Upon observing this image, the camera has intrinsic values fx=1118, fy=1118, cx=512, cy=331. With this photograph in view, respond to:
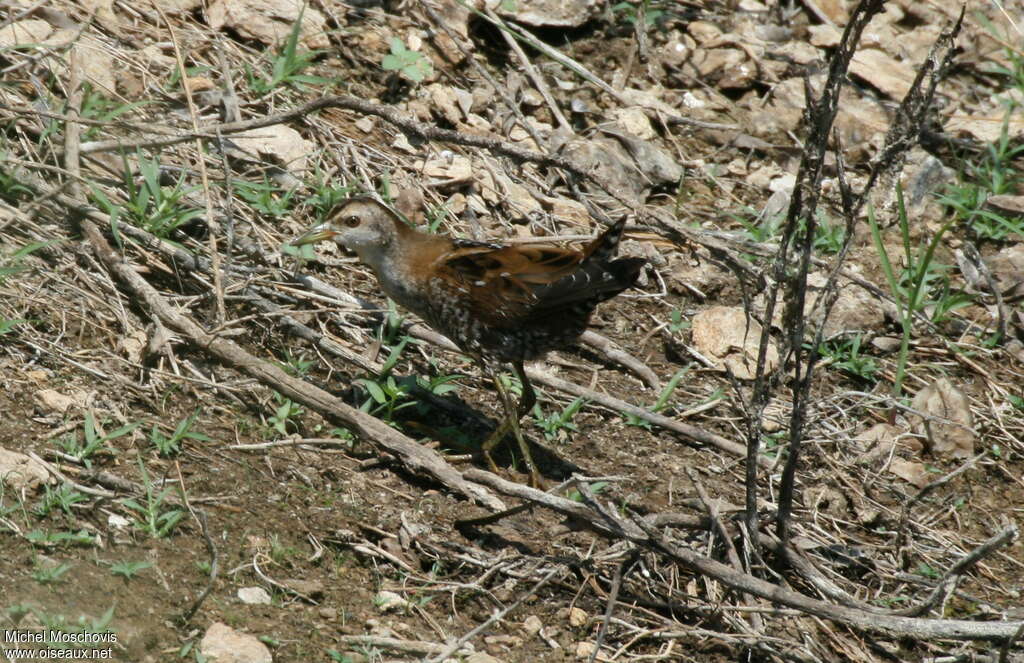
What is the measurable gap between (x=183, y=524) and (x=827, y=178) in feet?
16.0

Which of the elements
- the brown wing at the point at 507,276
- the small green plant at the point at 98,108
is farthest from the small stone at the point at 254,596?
the small green plant at the point at 98,108

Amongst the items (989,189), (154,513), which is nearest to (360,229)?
(154,513)

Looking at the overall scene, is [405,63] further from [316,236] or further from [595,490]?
[595,490]

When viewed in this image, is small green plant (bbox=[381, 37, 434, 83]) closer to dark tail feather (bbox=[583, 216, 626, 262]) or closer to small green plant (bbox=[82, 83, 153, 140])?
small green plant (bbox=[82, 83, 153, 140])

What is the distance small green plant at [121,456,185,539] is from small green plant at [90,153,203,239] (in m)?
1.55

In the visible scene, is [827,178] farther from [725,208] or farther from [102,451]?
[102,451]

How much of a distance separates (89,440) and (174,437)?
341mm

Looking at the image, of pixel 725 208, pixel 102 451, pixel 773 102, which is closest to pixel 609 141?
pixel 725 208

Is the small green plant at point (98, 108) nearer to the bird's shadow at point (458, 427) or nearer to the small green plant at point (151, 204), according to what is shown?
the small green plant at point (151, 204)

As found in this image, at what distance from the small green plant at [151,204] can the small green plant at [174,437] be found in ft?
3.73

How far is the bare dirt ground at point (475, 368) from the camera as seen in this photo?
4.27m

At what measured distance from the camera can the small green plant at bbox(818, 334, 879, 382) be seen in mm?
6184

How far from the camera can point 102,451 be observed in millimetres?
4418

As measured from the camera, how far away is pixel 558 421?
5.62 metres
